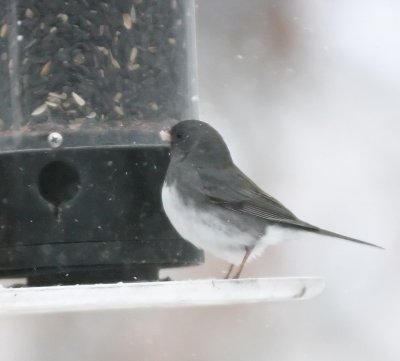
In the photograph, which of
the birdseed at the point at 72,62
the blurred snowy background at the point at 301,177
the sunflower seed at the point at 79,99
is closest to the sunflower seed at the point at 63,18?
the birdseed at the point at 72,62

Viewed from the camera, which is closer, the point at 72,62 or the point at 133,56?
the point at 72,62

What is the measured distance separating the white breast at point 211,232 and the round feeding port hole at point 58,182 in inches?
13.3

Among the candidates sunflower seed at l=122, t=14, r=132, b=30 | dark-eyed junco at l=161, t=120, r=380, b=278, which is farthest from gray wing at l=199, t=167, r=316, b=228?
sunflower seed at l=122, t=14, r=132, b=30

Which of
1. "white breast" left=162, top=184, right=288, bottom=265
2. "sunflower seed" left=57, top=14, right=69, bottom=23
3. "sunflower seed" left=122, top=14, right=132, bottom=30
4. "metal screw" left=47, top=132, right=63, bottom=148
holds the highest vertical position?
"sunflower seed" left=122, top=14, right=132, bottom=30

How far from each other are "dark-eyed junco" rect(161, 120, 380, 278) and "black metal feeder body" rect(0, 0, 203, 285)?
0.39 ft

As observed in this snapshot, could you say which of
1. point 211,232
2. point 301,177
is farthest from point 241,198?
point 301,177

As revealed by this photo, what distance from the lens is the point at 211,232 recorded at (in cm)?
466

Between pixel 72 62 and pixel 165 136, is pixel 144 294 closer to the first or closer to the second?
pixel 165 136

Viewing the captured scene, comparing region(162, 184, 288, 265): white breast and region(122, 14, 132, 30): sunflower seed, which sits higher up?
region(122, 14, 132, 30): sunflower seed

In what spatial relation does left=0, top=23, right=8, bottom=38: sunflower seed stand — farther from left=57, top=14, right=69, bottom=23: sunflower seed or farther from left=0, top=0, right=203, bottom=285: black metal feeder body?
left=57, top=14, right=69, bottom=23: sunflower seed

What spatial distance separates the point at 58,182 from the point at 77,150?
18 cm

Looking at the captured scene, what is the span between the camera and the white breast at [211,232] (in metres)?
4.56

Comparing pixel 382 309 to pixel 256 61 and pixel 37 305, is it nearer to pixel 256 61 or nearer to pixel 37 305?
pixel 256 61

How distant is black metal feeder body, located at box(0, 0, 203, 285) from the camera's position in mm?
4531
